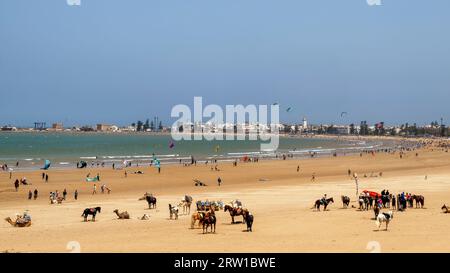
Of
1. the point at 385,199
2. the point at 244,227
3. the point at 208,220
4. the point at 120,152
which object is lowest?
the point at 120,152

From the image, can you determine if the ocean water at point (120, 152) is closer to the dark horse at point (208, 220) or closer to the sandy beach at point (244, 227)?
the sandy beach at point (244, 227)

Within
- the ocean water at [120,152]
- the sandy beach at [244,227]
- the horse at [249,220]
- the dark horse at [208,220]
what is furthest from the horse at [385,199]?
the ocean water at [120,152]

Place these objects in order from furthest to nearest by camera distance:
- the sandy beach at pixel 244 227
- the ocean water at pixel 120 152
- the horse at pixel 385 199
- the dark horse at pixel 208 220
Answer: the ocean water at pixel 120 152 < the horse at pixel 385 199 < the dark horse at pixel 208 220 < the sandy beach at pixel 244 227

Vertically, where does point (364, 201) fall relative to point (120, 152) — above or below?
above

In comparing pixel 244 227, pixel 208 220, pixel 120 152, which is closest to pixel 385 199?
pixel 244 227

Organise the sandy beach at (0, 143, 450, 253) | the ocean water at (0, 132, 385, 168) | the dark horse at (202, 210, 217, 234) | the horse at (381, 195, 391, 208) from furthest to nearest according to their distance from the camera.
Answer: the ocean water at (0, 132, 385, 168) < the horse at (381, 195, 391, 208) < the dark horse at (202, 210, 217, 234) < the sandy beach at (0, 143, 450, 253)

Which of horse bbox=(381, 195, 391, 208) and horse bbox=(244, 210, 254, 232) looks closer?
horse bbox=(244, 210, 254, 232)

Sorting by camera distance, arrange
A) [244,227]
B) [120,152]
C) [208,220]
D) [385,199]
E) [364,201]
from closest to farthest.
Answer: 1. [208,220]
2. [244,227]
3. [385,199]
4. [364,201]
5. [120,152]

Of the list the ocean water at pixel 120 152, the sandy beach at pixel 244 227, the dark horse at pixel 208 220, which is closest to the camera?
the sandy beach at pixel 244 227

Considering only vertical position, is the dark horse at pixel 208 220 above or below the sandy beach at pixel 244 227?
above

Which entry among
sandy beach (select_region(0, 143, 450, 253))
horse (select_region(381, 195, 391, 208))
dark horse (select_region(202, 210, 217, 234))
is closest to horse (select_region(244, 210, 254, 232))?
sandy beach (select_region(0, 143, 450, 253))

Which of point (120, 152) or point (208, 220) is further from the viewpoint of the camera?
point (120, 152)

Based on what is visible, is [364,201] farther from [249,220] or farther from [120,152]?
[120,152]

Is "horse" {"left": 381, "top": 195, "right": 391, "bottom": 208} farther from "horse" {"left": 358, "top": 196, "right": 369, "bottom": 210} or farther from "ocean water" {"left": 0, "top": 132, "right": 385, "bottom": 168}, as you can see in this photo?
"ocean water" {"left": 0, "top": 132, "right": 385, "bottom": 168}
